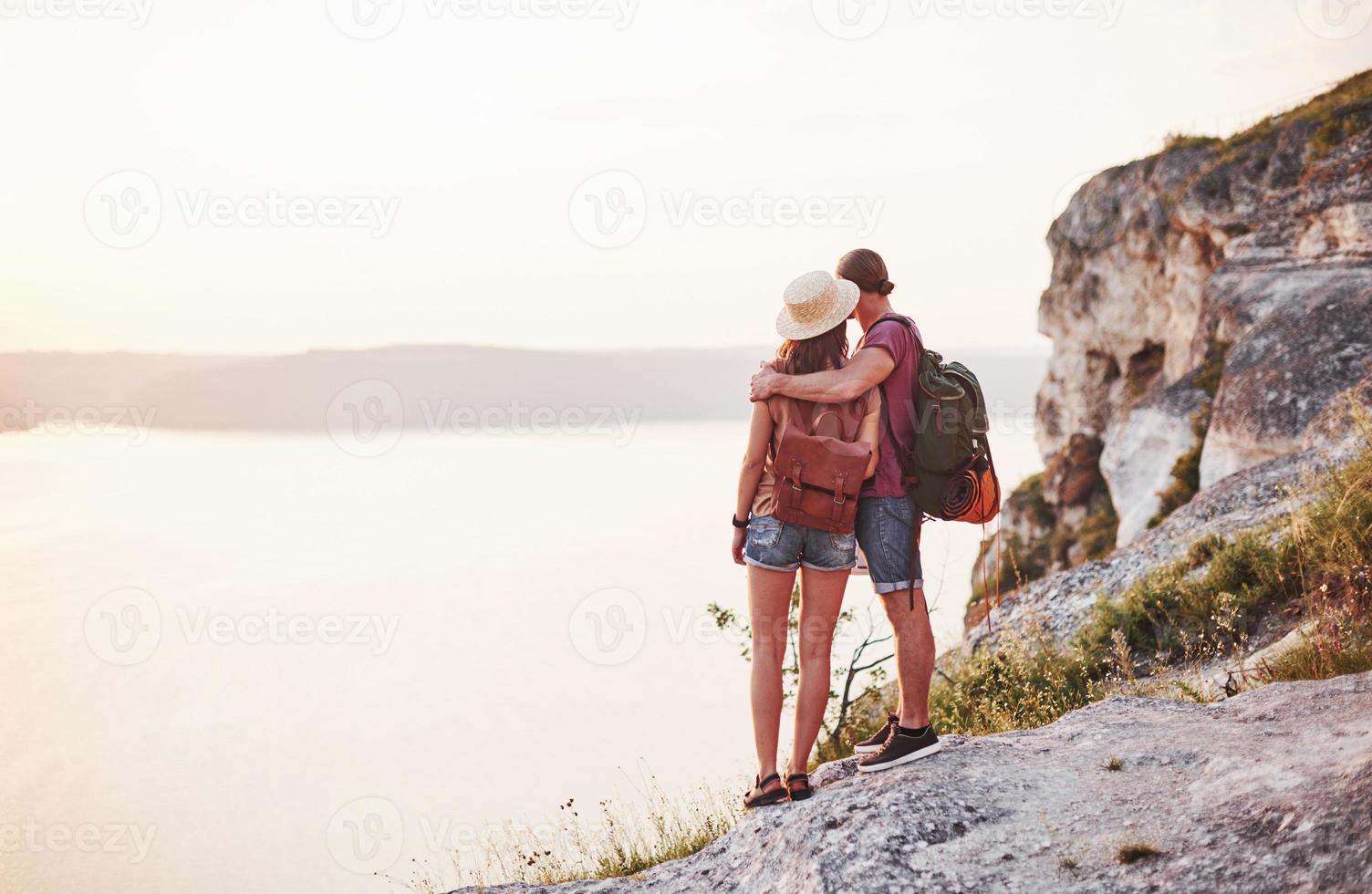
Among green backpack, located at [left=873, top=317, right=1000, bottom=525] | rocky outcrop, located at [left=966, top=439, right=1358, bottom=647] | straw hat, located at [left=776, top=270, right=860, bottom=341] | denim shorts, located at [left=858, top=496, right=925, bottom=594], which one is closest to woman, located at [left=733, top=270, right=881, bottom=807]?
straw hat, located at [left=776, top=270, right=860, bottom=341]

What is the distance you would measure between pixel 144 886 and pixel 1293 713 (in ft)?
367

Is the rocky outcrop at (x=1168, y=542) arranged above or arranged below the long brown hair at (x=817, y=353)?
below

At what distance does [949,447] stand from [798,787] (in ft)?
6.17

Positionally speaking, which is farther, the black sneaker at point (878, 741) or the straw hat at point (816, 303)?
the black sneaker at point (878, 741)

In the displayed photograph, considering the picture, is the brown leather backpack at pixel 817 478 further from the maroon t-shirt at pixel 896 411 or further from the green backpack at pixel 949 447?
the green backpack at pixel 949 447

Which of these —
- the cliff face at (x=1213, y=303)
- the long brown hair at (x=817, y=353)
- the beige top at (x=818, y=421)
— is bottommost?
the beige top at (x=818, y=421)

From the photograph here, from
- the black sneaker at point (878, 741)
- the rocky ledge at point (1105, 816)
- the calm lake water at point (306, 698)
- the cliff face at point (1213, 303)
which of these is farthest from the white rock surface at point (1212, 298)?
the calm lake water at point (306, 698)

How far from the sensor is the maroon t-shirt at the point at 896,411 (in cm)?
477

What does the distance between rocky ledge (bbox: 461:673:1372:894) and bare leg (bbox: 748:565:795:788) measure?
1.15ft

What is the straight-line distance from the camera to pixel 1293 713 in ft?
15.9

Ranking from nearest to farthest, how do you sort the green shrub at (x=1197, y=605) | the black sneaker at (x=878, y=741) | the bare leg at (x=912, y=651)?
the bare leg at (x=912, y=651), the black sneaker at (x=878, y=741), the green shrub at (x=1197, y=605)

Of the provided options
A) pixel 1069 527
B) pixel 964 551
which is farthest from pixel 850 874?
pixel 1069 527

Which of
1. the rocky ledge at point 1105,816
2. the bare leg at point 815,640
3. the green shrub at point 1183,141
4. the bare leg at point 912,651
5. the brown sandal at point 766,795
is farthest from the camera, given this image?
the green shrub at point 1183,141

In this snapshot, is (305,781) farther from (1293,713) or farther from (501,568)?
(1293,713)
